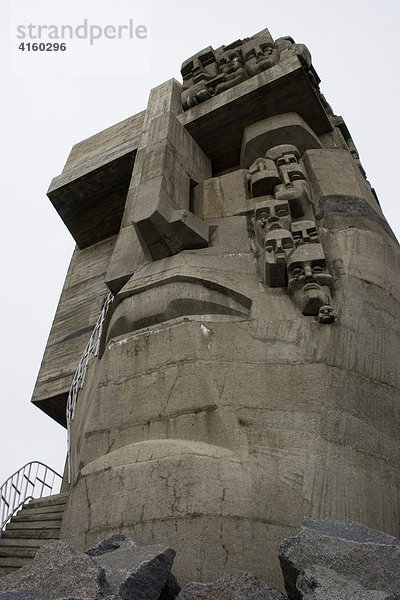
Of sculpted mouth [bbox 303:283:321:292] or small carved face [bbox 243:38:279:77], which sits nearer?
sculpted mouth [bbox 303:283:321:292]

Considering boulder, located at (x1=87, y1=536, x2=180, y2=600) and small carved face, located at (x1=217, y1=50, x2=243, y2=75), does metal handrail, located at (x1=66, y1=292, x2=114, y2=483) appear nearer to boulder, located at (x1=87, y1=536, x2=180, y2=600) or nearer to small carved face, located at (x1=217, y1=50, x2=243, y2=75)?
boulder, located at (x1=87, y1=536, x2=180, y2=600)

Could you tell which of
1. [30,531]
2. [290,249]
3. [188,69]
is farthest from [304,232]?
[188,69]

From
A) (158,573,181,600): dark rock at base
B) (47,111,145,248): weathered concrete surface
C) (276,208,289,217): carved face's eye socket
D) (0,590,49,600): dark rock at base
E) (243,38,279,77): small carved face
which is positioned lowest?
(0,590,49,600): dark rock at base

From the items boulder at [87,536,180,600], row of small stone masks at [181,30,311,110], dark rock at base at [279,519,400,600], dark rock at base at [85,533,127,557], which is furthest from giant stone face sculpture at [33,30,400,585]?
dark rock at base at [279,519,400,600]

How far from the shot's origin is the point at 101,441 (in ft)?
14.2

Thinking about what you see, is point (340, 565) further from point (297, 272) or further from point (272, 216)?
point (272, 216)

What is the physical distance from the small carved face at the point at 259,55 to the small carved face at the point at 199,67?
1.90ft

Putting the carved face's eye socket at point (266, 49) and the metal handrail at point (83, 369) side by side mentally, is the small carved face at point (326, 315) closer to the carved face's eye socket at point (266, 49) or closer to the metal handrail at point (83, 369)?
the metal handrail at point (83, 369)

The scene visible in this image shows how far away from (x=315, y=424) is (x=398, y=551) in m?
1.56

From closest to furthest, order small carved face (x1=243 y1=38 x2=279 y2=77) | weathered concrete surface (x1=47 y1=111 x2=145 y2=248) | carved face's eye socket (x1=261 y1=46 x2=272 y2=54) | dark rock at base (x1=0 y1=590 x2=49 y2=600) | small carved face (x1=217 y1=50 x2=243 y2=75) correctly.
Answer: dark rock at base (x1=0 y1=590 x2=49 y2=600) → small carved face (x1=243 y1=38 x2=279 y2=77) → carved face's eye socket (x1=261 y1=46 x2=272 y2=54) → small carved face (x1=217 y1=50 x2=243 y2=75) → weathered concrete surface (x1=47 y1=111 x2=145 y2=248)

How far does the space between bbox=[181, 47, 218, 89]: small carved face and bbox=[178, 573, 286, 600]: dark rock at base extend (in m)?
7.60

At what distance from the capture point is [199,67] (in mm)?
8805

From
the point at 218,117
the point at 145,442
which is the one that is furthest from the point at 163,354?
the point at 218,117

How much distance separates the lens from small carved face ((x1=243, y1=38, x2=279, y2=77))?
7.80 meters
